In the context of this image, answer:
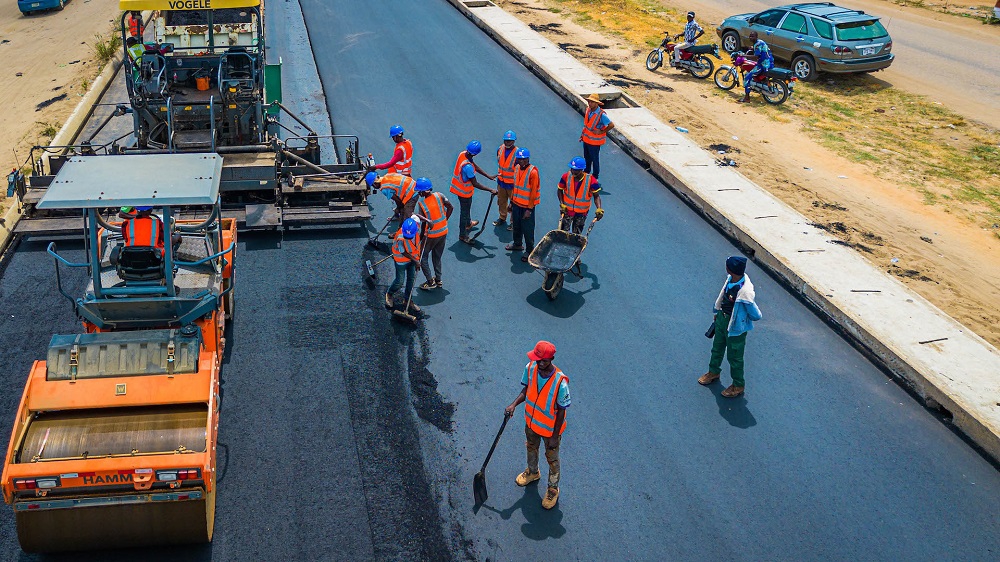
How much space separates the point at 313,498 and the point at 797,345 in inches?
237

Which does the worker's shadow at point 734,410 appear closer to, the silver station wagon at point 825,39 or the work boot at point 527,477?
the work boot at point 527,477

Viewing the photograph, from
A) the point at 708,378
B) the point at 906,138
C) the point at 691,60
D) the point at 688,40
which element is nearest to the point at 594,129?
the point at 708,378

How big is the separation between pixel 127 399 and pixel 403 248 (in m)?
3.84

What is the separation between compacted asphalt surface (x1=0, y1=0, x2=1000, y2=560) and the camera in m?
7.29

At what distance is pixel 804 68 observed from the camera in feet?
68.3

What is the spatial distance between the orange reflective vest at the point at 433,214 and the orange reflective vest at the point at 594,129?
396cm

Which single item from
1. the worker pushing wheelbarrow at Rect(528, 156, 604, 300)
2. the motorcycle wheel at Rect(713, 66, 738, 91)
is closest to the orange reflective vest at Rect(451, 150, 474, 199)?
the worker pushing wheelbarrow at Rect(528, 156, 604, 300)

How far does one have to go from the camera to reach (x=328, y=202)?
40.1ft

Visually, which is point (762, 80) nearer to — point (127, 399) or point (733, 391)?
point (733, 391)

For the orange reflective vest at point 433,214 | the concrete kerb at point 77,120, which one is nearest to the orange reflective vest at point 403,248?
the orange reflective vest at point 433,214

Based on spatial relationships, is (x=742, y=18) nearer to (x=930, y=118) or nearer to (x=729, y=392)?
(x=930, y=118)

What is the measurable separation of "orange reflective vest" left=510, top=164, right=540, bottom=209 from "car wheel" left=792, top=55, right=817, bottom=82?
12514 millimetres

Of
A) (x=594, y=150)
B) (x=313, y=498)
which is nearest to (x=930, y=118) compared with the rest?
(x=594, y=150)

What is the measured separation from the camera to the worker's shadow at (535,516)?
7301 mm
